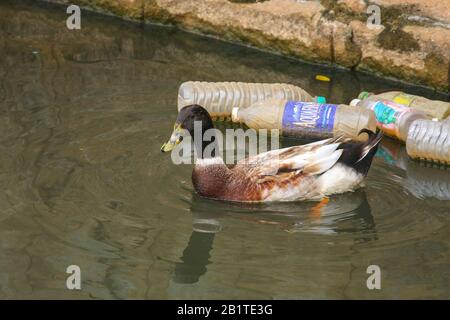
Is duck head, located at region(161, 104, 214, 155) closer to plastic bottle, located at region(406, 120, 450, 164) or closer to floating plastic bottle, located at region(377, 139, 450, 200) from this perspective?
floating plastic bottle, located at region(377, 139, 450, 200)

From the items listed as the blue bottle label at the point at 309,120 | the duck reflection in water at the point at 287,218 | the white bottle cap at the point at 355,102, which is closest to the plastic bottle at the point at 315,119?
the blue bottle label at the point at 309,120

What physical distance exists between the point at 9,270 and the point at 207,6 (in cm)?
506

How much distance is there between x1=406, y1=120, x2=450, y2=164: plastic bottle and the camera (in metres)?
7.48

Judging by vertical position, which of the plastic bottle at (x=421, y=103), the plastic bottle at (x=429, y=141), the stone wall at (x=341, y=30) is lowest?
the plastic bottle at (x=429, y=141)

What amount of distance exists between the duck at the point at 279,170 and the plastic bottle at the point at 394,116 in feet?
3.24

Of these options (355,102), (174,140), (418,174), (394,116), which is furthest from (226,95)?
(418,174)

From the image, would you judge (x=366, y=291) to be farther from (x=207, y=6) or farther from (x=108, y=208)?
(x=207, y=6)

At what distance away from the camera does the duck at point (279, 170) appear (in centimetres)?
675


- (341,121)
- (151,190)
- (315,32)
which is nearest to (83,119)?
(151,190)

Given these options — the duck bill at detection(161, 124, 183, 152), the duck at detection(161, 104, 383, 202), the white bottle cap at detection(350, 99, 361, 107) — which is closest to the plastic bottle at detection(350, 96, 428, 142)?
the white bottle cap at detection(350, 99, 361, 107)

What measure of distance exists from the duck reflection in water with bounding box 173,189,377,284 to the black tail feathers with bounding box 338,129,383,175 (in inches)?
8.3

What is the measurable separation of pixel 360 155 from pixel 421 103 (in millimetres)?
1500

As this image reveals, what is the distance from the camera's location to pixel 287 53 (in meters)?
9.70

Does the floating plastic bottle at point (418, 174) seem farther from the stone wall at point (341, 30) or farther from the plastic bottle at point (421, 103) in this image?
the stone wall at point (341, 30)
